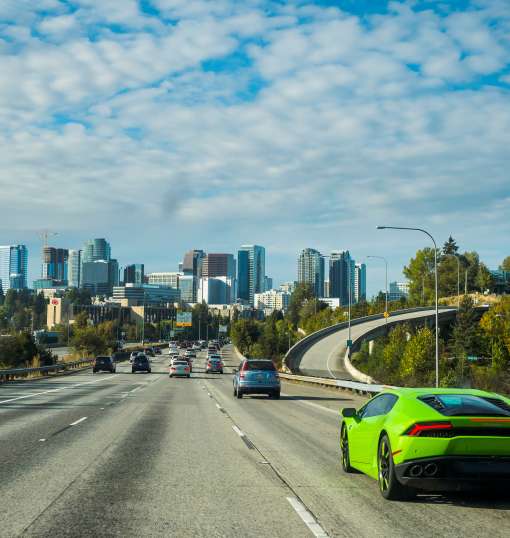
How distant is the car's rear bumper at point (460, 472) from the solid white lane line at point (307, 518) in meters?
1.24


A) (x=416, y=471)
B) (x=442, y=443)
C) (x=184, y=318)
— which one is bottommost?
(x=416, y=471)

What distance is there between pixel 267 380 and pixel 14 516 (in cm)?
2296

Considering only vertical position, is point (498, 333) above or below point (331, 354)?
above

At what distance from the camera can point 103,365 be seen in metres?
62.1

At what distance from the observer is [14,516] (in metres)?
7.58

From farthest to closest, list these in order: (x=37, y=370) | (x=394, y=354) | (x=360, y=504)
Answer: (x=394, y=354)
(x=37, y=370)
(x=360, y=504)

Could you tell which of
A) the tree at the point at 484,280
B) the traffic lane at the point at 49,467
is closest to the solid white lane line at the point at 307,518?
the traffic lane at the point at 49,467

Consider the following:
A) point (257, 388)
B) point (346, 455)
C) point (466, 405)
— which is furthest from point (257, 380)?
point (466, 405)

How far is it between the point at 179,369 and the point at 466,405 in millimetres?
47936

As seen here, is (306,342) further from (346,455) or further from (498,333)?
(346,455)

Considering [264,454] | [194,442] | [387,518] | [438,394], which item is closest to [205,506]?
[387,518]

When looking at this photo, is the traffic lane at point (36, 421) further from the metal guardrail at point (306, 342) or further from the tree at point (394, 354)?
the tree at point (394, 354)

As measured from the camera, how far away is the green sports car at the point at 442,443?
7.83m

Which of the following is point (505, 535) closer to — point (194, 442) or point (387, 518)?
point (387, 518)
